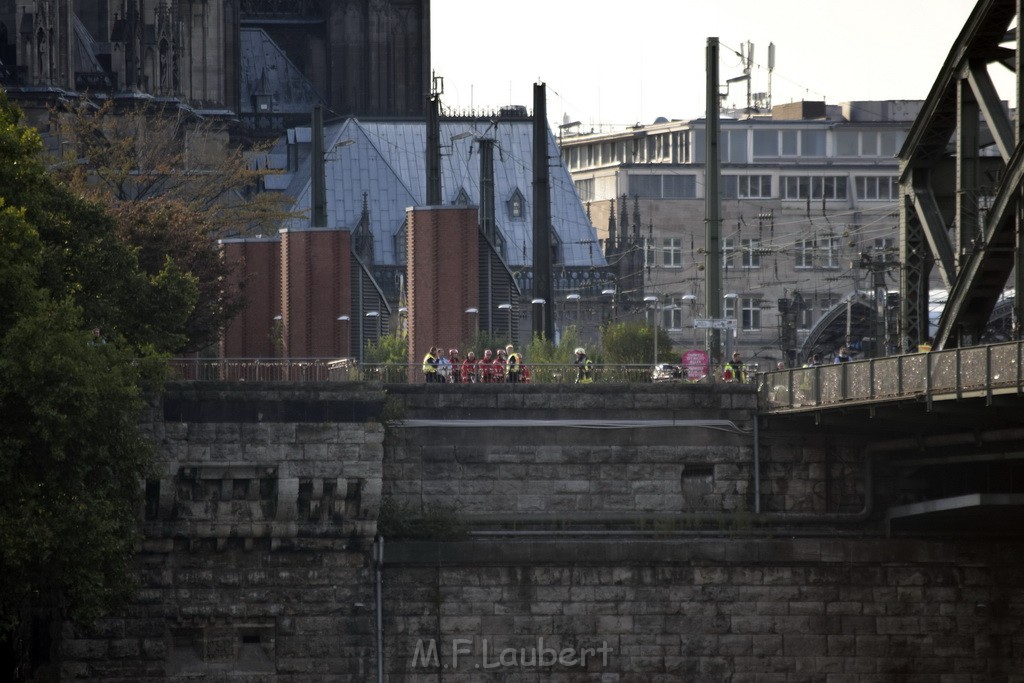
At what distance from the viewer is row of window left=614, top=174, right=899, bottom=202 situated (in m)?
156

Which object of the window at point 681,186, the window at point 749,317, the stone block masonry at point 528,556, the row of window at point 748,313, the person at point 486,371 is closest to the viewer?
the stone block masonry at point 528,556

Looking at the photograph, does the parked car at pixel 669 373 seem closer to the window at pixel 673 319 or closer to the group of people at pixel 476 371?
the group of people at pixel 476 371

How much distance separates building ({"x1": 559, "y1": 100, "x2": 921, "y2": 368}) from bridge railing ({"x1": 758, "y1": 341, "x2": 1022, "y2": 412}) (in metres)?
88.7

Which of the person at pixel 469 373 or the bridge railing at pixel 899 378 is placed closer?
the bridge railing at pixel 899 378

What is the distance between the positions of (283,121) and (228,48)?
14.2 metres

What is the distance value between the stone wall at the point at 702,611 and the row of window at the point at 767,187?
102175 millimetres

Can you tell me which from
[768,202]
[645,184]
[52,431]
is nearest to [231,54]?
[645,184]

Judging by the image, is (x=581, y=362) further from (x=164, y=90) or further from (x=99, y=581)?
(x=164, y=90)

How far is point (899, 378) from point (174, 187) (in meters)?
53.2

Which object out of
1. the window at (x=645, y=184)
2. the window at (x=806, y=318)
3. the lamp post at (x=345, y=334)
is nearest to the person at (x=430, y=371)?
the lamp post at (x=345, y=334)

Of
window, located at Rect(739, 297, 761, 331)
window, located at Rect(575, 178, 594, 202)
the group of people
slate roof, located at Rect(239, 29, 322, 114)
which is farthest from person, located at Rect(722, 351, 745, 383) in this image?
window, located at Rect(575, 178, 594, 202)

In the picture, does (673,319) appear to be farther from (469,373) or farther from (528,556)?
(528,556)

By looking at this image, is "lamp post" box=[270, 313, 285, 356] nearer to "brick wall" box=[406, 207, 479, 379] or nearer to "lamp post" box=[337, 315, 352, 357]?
"lamp post" box=[337, 315, 352, 357]

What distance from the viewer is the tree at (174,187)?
67.7m
